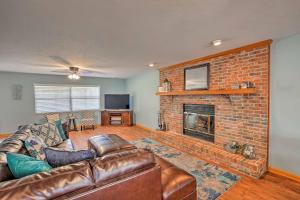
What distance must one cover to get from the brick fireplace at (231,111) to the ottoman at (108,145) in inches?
62.0

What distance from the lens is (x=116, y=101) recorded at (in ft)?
22.2

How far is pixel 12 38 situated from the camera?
90.5 inches

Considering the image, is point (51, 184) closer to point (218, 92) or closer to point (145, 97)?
point (218, 92)

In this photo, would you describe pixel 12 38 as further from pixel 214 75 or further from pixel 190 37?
pixel 214 75

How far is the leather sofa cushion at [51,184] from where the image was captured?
83 centimetres

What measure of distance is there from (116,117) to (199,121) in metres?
4.04

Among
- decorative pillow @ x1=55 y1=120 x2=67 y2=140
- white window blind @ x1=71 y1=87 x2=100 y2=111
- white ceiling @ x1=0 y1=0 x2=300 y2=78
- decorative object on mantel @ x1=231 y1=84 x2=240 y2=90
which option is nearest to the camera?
white ceiling @ x1=0 y1=0 x2=300 y2=78

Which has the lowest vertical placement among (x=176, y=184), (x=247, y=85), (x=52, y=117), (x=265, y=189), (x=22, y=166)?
(x=265, y=189)

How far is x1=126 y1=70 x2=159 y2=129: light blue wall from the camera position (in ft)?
17.7

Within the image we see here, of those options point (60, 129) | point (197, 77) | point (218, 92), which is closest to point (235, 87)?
point (218, 92)

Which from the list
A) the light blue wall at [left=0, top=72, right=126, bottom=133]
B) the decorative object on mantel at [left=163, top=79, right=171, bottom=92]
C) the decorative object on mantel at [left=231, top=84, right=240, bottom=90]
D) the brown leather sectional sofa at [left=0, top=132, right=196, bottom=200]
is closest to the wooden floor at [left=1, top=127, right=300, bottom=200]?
the brown leather sectional sofa at [left=0, top=132, right=196, bottom=200]

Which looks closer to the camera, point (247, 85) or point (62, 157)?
point (62, 157)

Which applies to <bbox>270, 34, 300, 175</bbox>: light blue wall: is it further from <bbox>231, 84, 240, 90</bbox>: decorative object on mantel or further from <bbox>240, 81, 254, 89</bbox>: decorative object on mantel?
<bbox>231, 84, 240, 90</bbox>: decorative object on mantel

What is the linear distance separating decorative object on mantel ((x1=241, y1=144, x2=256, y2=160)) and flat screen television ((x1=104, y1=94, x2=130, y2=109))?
4959 millimetres
